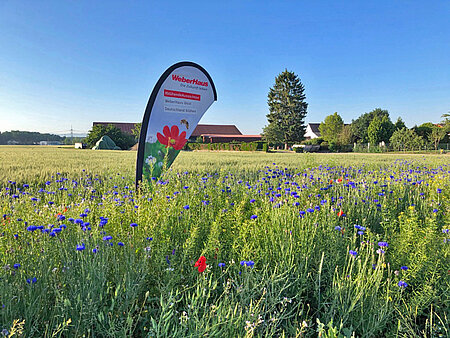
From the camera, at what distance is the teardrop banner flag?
183 inches

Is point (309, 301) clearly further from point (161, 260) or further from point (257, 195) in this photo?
point (257, 195)

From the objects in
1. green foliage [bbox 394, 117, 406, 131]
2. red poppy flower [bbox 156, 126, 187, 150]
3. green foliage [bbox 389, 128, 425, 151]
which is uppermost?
green foliage [bbox 394, 117, 406, 131]

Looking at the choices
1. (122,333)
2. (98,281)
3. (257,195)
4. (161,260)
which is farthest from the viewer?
(257,195)

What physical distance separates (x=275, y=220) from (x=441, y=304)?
1376 millimetres

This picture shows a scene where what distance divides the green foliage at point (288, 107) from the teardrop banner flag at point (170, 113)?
169 feet

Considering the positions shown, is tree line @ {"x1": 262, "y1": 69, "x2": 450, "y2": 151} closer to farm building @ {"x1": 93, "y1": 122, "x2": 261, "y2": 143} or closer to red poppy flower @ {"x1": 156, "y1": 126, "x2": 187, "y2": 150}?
farm building @ {"x1": 93, "y1": 122, "x2": 261, "y2": 143}

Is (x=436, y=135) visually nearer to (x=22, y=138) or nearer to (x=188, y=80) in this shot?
(x=188, y=80)

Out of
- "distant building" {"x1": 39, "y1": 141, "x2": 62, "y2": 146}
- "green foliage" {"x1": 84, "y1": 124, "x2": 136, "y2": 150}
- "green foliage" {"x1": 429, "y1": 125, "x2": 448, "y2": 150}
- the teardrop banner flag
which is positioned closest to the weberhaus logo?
the teardrop banner flag

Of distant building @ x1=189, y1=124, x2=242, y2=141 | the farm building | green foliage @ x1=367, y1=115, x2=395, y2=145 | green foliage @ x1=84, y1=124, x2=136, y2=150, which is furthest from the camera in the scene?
distant building @ x1=189, y1=124, x2=242, y2=141

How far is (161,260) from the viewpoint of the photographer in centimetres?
201

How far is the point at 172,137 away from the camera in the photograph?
16.5ft

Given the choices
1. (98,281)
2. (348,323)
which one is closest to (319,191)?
(348,323)

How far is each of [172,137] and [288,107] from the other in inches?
2155

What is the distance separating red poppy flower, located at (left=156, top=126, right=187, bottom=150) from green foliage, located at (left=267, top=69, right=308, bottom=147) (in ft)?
169
